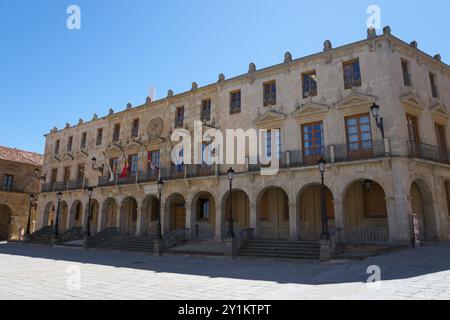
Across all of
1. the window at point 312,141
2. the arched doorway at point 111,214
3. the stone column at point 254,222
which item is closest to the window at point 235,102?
the window at point 312,141

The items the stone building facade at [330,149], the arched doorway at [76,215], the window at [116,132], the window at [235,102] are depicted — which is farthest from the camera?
the arched doorway at [76,215]

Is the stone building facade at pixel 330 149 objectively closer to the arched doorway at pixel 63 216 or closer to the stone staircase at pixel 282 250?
the stone staircase at pixel 282 250

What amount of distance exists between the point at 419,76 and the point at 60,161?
31095 mm

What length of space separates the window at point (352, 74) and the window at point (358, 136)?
176 cm

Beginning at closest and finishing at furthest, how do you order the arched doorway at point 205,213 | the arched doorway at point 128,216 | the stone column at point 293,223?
the stone column at point 293,223 → the arched doorway at point 205,213 → the arched doorway at point 128,216

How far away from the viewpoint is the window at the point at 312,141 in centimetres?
1817

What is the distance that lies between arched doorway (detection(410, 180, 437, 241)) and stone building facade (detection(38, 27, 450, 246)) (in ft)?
0.17

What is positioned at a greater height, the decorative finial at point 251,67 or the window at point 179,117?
the decorative finial at point 251,67

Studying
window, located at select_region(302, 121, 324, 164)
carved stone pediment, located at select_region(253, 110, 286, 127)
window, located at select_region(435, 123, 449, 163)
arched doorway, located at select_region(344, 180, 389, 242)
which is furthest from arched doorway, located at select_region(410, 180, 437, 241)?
carved stone pediment, located at select_region(253, 110, 286, 127)

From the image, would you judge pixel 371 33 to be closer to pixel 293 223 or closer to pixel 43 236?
pixel 293 223

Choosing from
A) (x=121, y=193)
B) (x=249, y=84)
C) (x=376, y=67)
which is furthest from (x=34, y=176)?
(x=376, y=67)

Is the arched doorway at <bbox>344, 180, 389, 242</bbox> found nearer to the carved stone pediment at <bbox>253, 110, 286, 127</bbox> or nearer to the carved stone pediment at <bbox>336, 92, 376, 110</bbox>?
the carved stone pediment at <bbox>336, 92, 376, 110</bbox>

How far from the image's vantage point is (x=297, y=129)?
19094mm

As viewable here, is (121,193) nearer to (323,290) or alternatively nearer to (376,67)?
(376,67)
